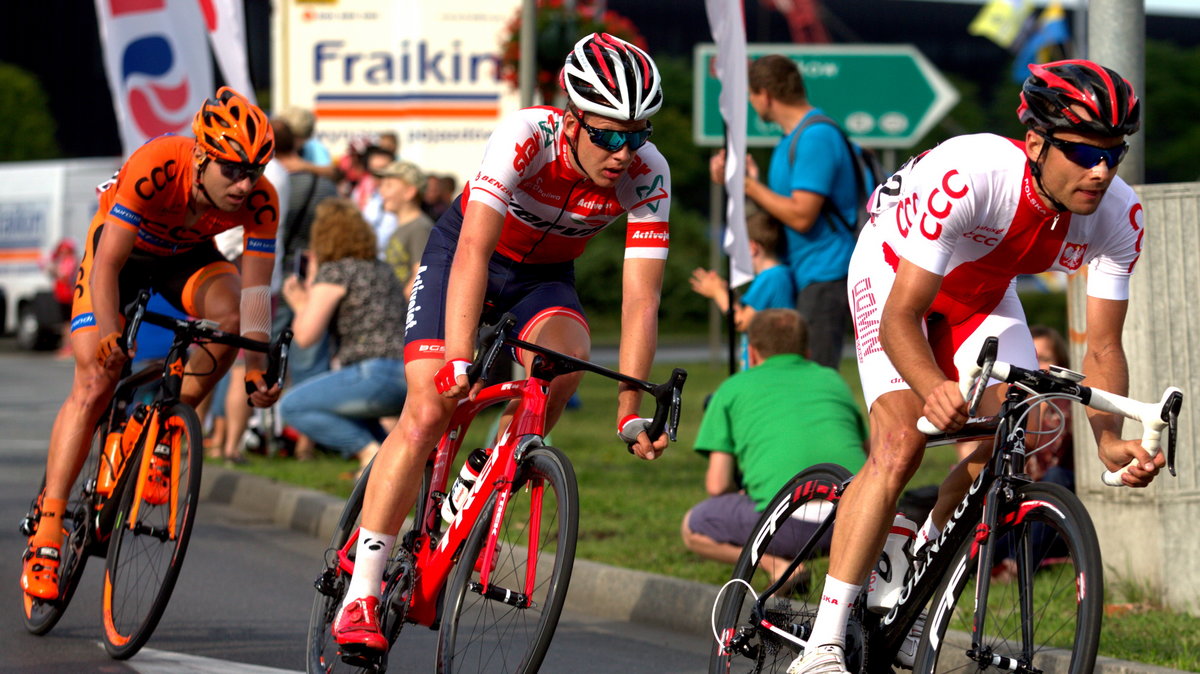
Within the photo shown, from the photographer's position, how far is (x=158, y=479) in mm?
6320

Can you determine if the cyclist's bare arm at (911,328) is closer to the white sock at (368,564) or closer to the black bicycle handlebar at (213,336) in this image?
the white sock at (368,564)

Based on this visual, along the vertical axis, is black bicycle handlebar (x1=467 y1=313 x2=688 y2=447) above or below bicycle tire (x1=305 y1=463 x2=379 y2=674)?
above

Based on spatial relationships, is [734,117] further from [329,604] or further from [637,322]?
[329,604]

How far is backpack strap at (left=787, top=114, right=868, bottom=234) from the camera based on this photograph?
866cm

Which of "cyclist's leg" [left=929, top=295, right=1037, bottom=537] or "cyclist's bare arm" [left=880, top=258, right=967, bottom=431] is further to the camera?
"cyclist's leg" [left=929, top=295, right=1037, bottom=537]

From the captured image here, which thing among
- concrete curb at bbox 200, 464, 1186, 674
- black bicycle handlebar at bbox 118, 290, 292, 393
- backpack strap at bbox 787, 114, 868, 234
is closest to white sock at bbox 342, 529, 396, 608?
black bicycle handlebar at bbox 118, 290, 292, 393

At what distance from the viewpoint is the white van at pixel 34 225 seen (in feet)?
96.4

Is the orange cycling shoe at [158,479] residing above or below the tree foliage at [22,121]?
below

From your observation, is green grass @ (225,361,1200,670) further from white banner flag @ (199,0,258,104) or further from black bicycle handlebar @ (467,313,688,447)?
white banner flag @ (199,0,258,104)

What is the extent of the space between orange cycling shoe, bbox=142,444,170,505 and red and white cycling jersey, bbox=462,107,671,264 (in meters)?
1.71

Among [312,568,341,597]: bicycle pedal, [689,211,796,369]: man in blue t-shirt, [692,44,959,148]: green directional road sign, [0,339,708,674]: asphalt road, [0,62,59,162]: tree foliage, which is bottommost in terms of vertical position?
[0,339,708,674]: asphalt road

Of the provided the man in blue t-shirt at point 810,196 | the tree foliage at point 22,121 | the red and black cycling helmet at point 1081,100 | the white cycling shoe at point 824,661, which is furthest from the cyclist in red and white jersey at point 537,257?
the tree foliage at point 22,121

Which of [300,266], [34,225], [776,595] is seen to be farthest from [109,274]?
[34,225]

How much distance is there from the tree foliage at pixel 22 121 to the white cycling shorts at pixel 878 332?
5036 cm
